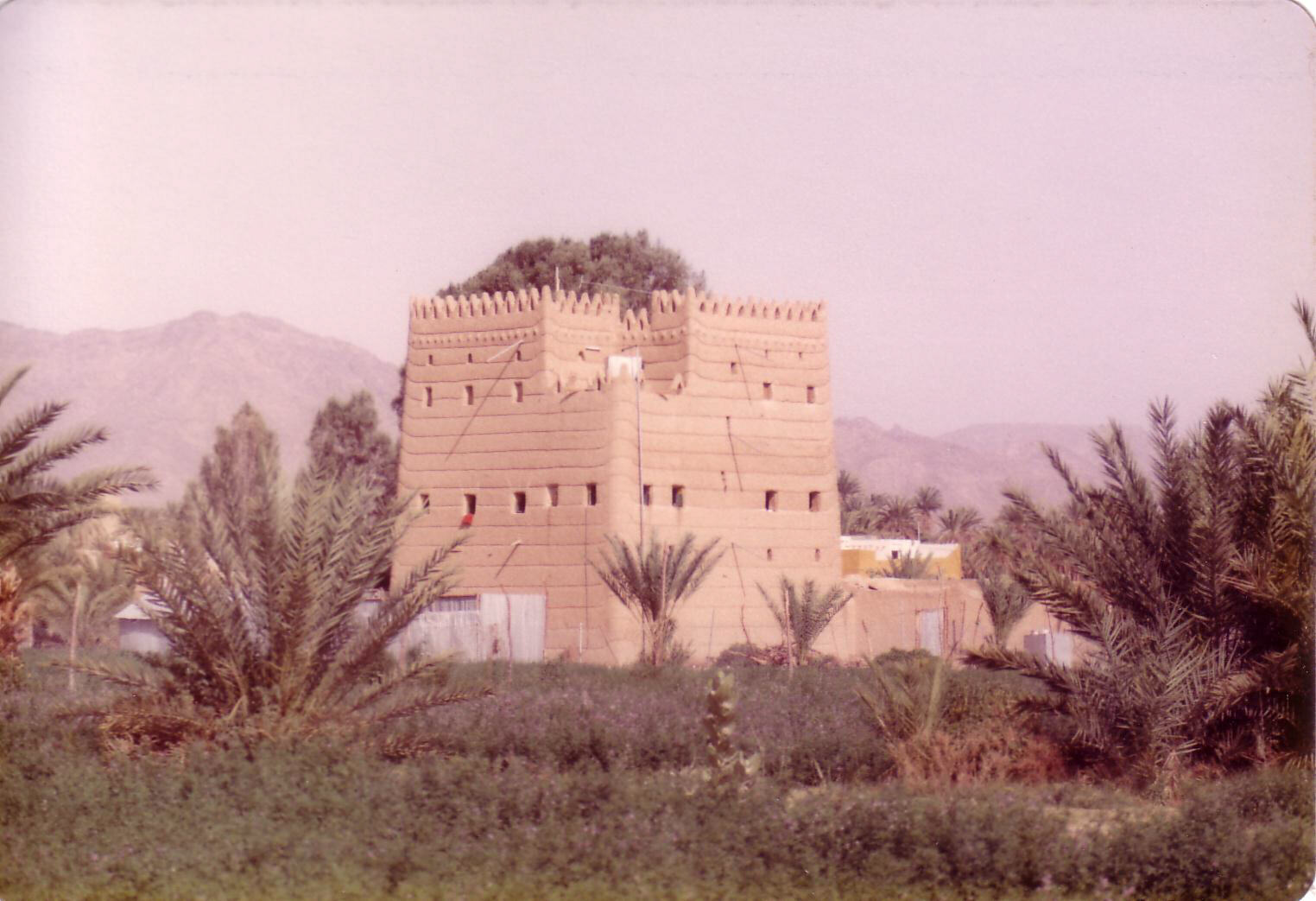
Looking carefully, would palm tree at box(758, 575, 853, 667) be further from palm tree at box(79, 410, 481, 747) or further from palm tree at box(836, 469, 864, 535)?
palm tree at box(836, 469, 864, 535)

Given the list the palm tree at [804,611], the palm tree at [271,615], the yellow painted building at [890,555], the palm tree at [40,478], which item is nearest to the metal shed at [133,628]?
the palm tree at [804,611]

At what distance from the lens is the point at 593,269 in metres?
40.2

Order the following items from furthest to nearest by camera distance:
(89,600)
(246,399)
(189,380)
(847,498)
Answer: (189,380), (246,399), (847,498), (89,600)

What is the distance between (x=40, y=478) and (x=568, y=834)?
656cm

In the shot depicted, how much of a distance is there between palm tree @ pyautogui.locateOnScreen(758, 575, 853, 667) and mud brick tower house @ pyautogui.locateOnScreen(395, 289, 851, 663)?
626mm

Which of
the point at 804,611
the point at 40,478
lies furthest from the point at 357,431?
the point at 40,478

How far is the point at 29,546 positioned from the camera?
13.3m

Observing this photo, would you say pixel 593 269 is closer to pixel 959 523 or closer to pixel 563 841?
pixel 959 523

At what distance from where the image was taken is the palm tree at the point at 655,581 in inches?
874

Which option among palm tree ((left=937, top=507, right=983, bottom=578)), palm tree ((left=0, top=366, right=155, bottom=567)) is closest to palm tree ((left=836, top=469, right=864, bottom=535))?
palm tree ((left=937, top=507, right=983, bottom=578))

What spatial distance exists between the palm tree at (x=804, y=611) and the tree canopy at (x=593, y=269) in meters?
14.9

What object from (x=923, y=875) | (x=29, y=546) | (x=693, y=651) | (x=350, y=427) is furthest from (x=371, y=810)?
(x=350, y=427)

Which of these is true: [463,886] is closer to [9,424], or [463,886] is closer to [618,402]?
[9,424]

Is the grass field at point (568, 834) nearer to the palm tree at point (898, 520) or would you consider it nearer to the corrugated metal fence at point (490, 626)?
the corrugated metal fence at point (490, 626)
